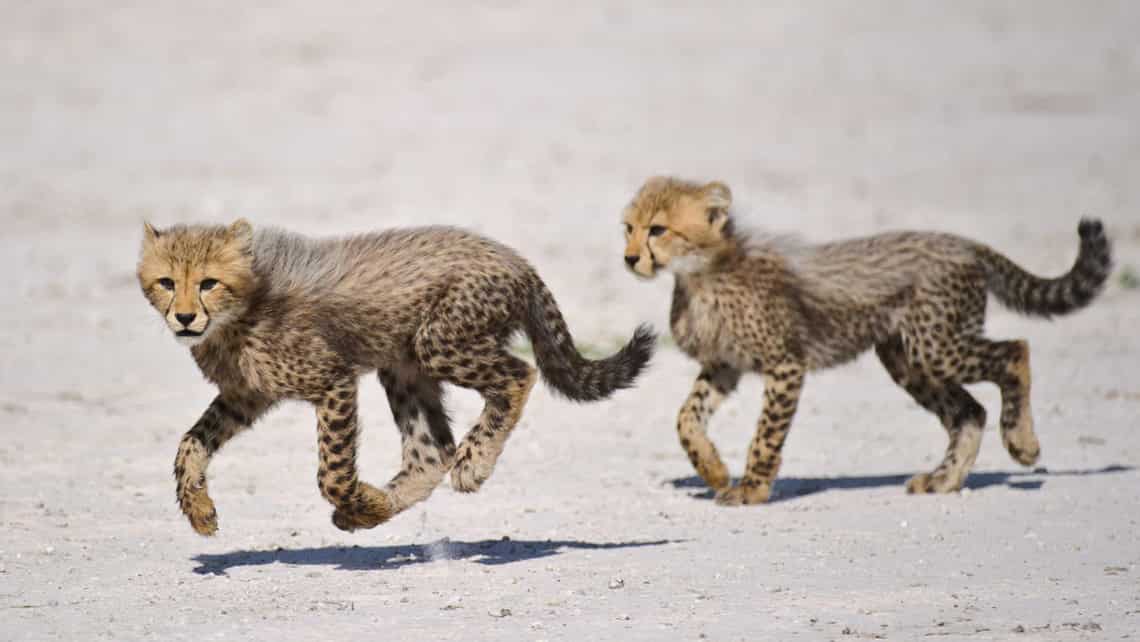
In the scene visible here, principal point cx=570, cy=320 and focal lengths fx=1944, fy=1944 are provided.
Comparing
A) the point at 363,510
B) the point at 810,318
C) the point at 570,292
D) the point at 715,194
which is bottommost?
the point at 363,510

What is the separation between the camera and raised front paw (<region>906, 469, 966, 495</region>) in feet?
29.2

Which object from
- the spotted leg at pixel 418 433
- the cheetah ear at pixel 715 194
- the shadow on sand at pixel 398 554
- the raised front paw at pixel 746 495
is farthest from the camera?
the cheetah ear at pixel 715 194

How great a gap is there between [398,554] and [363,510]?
549 millimetres

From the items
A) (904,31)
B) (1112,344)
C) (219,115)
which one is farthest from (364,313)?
(904,31)

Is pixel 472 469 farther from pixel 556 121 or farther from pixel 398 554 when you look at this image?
pixel 556 121

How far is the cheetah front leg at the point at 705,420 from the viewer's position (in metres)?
8.83

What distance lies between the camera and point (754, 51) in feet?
76.5

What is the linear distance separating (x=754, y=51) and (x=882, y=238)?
1412 cm

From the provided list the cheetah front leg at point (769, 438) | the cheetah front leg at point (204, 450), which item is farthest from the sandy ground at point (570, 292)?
the cheetah front leg at point (204, 450)

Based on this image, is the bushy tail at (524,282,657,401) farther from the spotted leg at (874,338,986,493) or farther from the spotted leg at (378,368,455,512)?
the spotted leg at (874,338,986,493)

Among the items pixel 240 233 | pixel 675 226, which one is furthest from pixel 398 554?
pixel 675 226

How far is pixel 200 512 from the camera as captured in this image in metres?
6.95

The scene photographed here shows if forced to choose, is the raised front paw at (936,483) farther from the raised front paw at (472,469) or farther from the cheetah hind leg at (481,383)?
the raised front paw at (472,469)

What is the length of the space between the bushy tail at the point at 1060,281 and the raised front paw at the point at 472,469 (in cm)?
320
